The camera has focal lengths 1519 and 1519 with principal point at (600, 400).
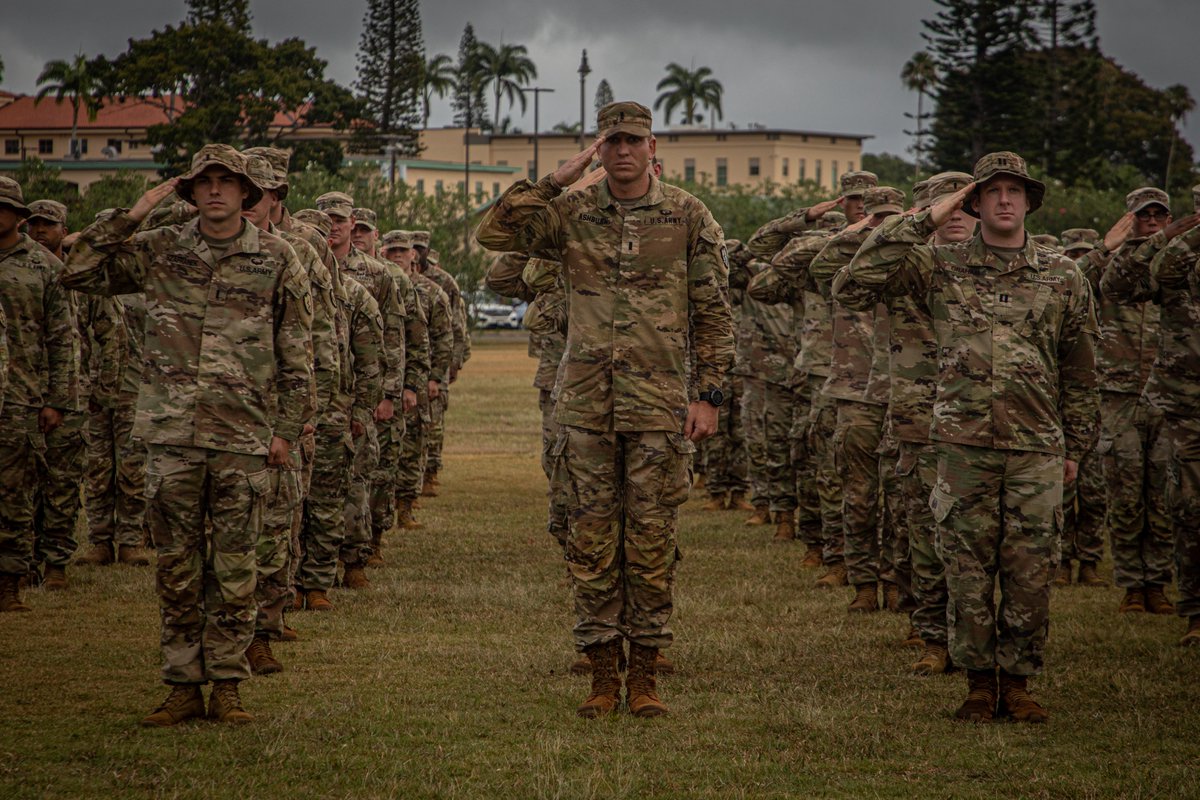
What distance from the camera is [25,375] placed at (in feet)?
35.2

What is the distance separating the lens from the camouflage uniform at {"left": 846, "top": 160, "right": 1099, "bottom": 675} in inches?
298

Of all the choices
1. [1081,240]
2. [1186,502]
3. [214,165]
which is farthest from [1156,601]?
[214,165]

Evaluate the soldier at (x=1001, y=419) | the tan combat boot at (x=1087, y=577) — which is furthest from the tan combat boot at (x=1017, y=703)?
the tan combat boot at (x=1087, y=577)

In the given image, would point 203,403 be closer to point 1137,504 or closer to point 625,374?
point 625,374

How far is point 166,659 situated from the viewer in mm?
7402

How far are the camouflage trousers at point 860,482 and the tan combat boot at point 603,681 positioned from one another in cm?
371

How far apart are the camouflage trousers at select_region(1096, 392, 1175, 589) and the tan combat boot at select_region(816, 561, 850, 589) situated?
2.10 m

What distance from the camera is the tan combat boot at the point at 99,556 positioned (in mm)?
13094

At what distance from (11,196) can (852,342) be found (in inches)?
237

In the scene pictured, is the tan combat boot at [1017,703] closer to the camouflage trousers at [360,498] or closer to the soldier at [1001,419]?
the soldier at [1001,419]

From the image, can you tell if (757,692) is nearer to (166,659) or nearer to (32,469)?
(166,659)

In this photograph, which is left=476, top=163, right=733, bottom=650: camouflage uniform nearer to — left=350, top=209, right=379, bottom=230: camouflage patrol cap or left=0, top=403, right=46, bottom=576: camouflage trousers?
left=0, top=403, right=46, bottom=576: camouflage trousers

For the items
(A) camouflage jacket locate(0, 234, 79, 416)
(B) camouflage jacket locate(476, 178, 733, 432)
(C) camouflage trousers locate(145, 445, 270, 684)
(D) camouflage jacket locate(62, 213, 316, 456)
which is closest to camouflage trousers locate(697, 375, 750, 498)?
(A) camouflage jacket locate(0, 234, 79, 416)

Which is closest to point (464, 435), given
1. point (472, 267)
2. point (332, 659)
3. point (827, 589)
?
point (827, 589)
